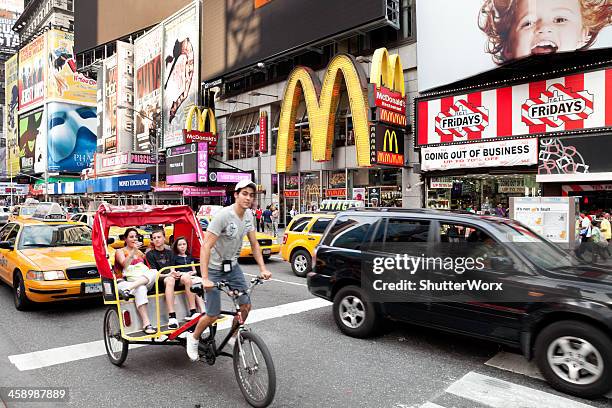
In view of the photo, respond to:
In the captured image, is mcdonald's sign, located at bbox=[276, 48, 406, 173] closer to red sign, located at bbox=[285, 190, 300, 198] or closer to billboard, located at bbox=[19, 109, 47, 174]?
red sign, located at bbox=[285, 190, 300, 198]

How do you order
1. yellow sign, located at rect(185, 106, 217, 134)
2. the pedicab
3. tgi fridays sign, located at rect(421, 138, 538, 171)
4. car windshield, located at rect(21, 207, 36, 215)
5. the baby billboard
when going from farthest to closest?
1. the baby billboard
2. yellow sign, located at rect(185, 106, 217, 134)
3. car windshield, located at rect(21, 207, 36, 215)
4. tgi fridays sign, located at rect(421, 138, 538, 171)
5. the pedicab

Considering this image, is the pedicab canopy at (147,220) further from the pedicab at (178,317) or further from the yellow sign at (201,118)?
the yellow sign at (201,118)

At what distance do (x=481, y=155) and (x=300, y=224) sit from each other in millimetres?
9586

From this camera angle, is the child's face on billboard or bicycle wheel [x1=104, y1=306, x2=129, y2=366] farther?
the child's face on billboard

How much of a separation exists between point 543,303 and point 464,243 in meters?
1.10

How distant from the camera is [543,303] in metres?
4.49

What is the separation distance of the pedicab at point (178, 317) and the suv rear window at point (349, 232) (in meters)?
1.93

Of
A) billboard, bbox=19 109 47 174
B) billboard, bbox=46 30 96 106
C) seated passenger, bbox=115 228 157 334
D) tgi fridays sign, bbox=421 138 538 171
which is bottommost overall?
seated passenger, bbox=115 228 157 334

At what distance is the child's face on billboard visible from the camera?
1527 cm

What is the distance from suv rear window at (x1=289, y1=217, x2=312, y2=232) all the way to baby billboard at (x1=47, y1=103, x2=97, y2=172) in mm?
65266

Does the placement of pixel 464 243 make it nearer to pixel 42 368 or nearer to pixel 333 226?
pixel 333 226

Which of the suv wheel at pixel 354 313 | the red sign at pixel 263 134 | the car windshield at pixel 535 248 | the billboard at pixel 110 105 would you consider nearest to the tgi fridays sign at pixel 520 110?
the red sign at pixel 263 134

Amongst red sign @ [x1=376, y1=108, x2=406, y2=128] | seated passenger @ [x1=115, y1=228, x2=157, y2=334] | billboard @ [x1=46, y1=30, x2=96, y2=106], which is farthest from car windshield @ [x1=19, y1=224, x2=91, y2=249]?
billboard @ [x1=46, y1=30, x2=96, y2=106]

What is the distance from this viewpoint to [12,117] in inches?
3162
